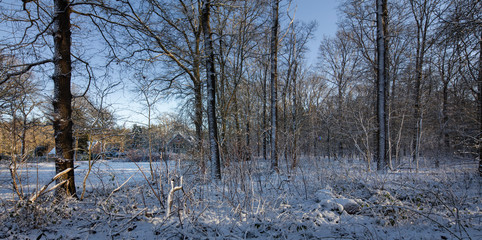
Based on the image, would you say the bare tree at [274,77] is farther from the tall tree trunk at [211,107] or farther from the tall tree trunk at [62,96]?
the tall tree trunk at [62,96]

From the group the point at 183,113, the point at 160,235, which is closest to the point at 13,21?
the point at 160,235

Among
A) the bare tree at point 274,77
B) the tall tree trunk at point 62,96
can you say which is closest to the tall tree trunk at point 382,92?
the bare tree at point 274,77

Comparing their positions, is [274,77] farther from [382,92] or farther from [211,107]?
[382,92]

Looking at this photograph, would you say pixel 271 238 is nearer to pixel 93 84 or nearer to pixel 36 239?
pixel 36 239

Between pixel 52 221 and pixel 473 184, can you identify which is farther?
→ pixel 473 184

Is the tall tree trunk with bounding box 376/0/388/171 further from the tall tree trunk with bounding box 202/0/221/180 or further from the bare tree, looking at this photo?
the tall tree trunk with bounding box 202/0/221/180

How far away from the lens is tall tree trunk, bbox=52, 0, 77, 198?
4.49 m

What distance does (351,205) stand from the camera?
3793 millimetres

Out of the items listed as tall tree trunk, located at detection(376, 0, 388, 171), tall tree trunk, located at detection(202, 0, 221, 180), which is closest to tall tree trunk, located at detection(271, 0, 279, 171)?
tall tree trunk, located at detection(202, 0, 221, 180)

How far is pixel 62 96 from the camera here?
464 cm

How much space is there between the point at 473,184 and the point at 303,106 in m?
15.3

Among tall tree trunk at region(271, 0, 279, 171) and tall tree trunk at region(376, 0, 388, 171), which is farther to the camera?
tall tree trunk at region(271, 0, 279, 171)

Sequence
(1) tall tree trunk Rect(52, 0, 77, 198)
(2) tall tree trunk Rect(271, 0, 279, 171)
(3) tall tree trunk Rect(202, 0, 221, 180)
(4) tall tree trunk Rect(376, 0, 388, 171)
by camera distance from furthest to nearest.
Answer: (2) tall tree trunk Rect(271, 0, 279, 171) < (4) tall tree trunk Rect(376, 0, 388, 171) < (3) tall tree trunk Rect(202, 0, 221, 180) < (1) tall tree trunk Rect(52, 0, 77, 198)

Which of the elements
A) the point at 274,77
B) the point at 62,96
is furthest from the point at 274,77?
the point at 62,96
